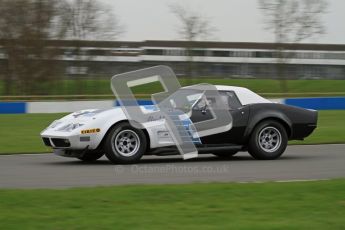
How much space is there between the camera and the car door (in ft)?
33.2

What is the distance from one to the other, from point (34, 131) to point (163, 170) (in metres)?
7.96

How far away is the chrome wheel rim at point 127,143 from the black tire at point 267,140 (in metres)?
2.09

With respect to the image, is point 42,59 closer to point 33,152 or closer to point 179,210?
point 33,152

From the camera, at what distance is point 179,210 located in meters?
5.80

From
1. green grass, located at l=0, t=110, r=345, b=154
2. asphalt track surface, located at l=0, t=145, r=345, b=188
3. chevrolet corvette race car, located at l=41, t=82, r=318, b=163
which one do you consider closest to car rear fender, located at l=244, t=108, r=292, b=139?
chevrolet corvette race car, located at l=41, t=82, r=318, b=163

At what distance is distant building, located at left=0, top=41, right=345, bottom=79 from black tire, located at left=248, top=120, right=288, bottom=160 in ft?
88.7

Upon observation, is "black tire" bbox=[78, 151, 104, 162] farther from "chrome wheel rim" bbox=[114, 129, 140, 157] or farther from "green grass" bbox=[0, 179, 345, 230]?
"green grass" bbox=[0, 179, 345, 230]

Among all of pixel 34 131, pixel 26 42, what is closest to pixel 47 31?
pixel 26 42

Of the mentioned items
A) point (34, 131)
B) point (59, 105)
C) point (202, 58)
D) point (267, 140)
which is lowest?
point (34, 131)

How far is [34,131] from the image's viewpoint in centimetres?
1631

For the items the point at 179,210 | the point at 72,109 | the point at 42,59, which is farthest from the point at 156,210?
the point at 42,59

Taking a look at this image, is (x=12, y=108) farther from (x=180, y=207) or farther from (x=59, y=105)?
(x=180, y=207)

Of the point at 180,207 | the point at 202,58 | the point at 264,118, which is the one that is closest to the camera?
the point at 180,207

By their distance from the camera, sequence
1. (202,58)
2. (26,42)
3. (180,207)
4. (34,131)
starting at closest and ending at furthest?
1. (180,207)
2. (34,131)
3. (26,42)
4. (202,58)
